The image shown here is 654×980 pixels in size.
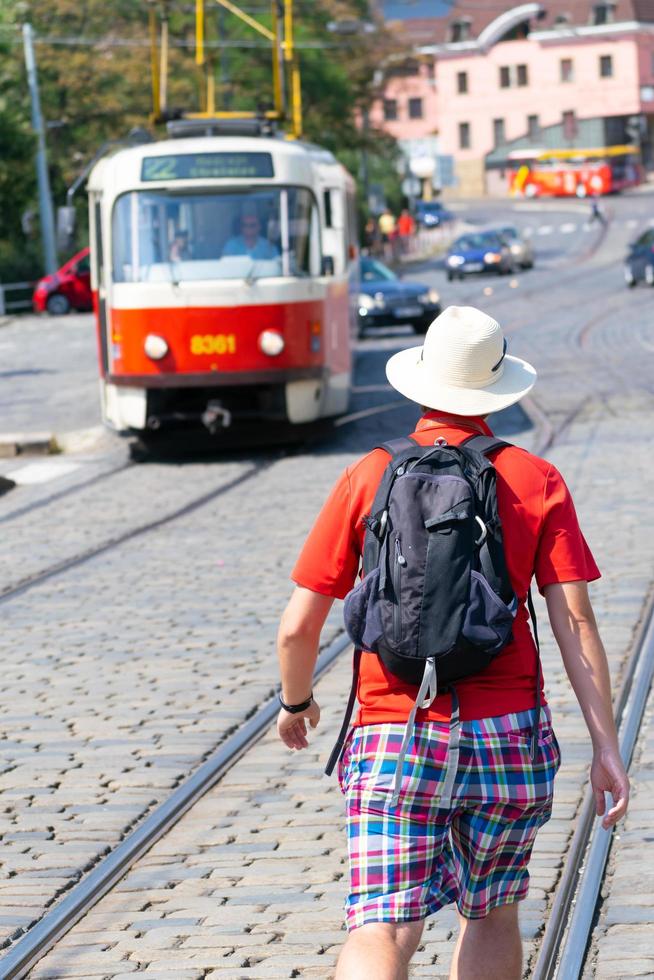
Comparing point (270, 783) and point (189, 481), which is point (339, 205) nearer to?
point (189, 481)

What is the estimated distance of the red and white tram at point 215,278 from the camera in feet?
53.9

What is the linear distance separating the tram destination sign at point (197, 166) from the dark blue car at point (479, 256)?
3468 centimetres

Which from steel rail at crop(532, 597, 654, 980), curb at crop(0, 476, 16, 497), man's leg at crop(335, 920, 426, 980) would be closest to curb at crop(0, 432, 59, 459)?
curb at crop(0, 476, 16, 497)

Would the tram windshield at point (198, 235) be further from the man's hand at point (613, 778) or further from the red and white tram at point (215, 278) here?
the man's hand at point (613, 778)

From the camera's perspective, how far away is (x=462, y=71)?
114000 millimetres

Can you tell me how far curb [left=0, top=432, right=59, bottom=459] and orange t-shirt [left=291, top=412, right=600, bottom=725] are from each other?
15.8 m

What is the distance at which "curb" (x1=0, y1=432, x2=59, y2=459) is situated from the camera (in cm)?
1912

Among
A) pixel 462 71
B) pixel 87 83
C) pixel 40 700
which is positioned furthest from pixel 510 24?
pixel 40 700

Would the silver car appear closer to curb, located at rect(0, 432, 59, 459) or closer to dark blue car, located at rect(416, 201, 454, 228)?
dark blue car, located at rect(416, 201, 454, 228)

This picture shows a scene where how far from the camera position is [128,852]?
223 inches

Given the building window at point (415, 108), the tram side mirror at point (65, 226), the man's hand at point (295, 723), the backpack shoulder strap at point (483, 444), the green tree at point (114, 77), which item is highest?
the building window at point (415, 108)

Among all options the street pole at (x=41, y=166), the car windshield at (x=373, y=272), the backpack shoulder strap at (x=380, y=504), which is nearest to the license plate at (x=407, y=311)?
the car windshield at (x=373, y=272)

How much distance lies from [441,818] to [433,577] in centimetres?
46

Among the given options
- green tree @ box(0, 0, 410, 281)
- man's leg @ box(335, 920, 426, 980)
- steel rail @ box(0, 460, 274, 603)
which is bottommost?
steel rail @ box(0, 460, 274, 603)
